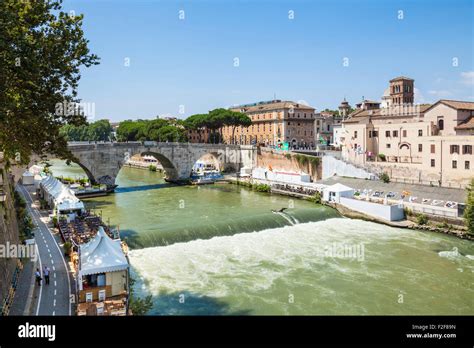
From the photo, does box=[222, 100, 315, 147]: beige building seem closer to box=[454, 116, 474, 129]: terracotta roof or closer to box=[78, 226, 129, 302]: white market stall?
box=[454, 116, 474, 129]: terracotta roof

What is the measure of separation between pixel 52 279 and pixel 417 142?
36.8 metres

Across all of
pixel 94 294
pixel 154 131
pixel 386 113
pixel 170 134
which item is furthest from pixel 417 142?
pixel 154 131

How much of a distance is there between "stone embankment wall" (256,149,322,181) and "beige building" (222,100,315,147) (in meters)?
13.1

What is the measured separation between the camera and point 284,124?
73375 mm

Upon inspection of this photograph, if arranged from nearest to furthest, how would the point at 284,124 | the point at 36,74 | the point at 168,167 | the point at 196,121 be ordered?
the point at 36,74 → the point at 168,167 → the point at 284,124 → the point at 196,121

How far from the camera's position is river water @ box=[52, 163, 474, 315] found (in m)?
17.3

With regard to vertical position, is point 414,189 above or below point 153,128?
below

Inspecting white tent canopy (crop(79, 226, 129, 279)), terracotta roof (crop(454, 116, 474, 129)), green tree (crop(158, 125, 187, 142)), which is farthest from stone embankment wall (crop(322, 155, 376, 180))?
green tree (crop(158, 125, 187, 142))

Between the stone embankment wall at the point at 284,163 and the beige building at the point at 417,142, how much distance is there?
12.4ft

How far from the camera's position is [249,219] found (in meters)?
29.8

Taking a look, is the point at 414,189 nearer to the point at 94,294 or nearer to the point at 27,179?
the point at 94,294

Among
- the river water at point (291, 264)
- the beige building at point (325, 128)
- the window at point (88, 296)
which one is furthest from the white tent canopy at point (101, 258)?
the beige building at point (325, 128)
